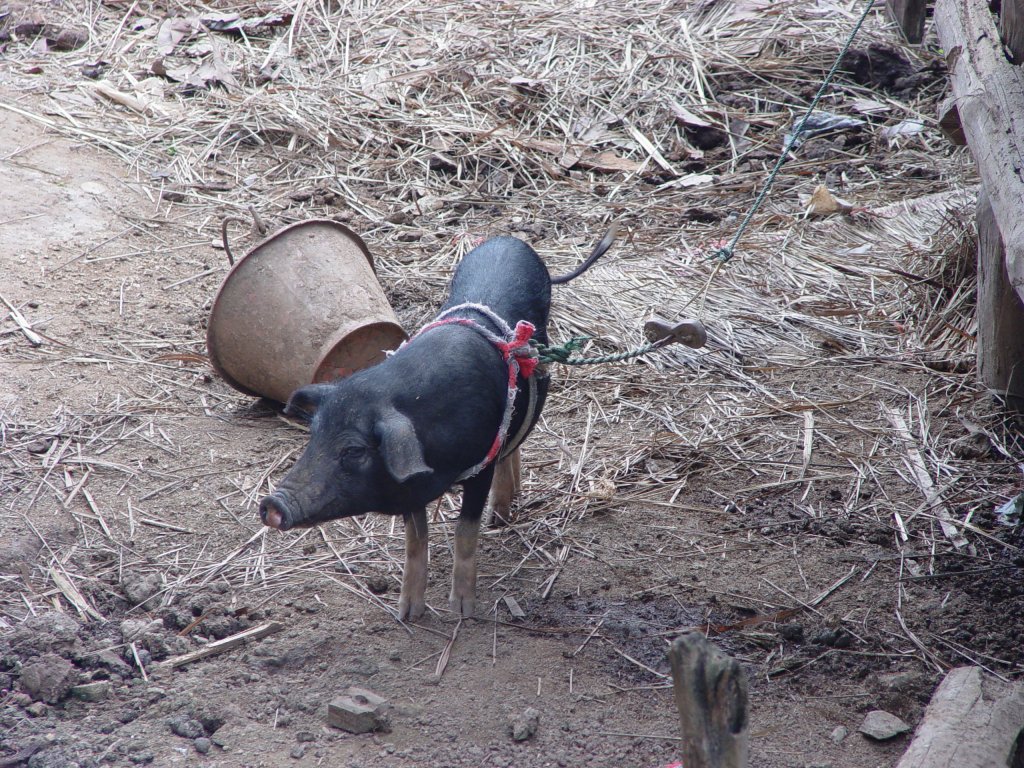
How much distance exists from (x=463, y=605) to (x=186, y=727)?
100 cm

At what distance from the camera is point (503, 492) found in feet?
13.1

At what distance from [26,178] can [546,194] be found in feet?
10.6

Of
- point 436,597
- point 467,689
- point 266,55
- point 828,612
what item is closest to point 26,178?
point 266,55

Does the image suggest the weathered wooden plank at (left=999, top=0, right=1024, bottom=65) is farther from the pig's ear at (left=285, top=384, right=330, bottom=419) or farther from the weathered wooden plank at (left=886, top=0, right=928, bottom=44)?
the weathered wooden plank at (left=886, top=0, right=928, bottom=44)

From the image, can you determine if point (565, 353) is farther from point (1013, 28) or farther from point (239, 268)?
point (1013, 28)

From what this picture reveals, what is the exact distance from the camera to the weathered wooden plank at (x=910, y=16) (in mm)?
7750

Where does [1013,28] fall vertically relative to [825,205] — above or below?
above

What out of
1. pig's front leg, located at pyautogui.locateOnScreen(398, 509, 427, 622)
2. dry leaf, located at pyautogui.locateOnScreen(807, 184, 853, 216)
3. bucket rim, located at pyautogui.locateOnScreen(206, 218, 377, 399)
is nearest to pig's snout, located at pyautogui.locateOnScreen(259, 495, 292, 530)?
pig's front leg, located at pyautogui.locateOnScreen(398, 509, 427, 622)

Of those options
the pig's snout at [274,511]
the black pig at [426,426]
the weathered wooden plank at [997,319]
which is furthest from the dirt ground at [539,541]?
the pig's snout at [274,511]

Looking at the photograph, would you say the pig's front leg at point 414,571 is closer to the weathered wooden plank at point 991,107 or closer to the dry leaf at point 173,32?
the weathered wooden plank at point 991,107

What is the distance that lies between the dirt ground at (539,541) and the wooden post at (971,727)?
0.28 meters

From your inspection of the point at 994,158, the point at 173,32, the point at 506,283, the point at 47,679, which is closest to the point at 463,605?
the point at 506,283

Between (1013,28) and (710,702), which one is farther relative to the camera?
(1013,28)

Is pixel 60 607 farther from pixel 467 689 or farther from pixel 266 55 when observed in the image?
pixel 266 55
